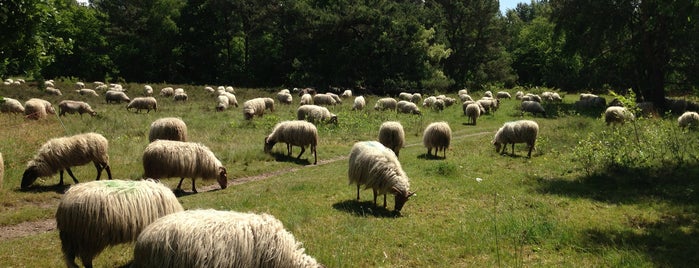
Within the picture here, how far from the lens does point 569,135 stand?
20.6 meters

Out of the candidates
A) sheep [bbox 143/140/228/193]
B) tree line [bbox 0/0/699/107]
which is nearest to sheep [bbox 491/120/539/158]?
sheep [bbox 143/140/228/193]

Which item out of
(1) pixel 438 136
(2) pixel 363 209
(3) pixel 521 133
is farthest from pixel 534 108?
(2) pixel 363 209

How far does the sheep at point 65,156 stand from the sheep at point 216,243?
9.39 meters

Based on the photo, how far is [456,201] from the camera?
1077 centimetres

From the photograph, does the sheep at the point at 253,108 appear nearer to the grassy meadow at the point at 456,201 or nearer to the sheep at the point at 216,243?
the grassy meadow at the point at 456,201

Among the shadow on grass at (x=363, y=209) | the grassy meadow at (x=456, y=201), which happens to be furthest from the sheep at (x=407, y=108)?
the shadow on grass at (x=363, y=209)

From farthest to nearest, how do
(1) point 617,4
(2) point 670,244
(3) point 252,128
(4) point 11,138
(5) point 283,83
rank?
(5) point 283,83 → (1) point 617,4 → (3) point 252,128 → (4) point 11,138 → (2) point 670,244

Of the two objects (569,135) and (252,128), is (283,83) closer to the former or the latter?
(252,128)

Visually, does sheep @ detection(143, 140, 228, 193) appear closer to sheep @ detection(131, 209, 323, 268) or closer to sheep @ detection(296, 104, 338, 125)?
sheep @ detection(131, 209, 323, 268)

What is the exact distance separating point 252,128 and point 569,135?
15882 mm

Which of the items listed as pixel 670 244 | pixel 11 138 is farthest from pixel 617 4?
pixel 11 138

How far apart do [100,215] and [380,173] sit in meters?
5.75

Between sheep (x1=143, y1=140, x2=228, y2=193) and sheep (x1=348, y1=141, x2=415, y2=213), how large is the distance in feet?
14.6

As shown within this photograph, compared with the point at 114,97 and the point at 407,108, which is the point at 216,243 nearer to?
the point at 407,108
